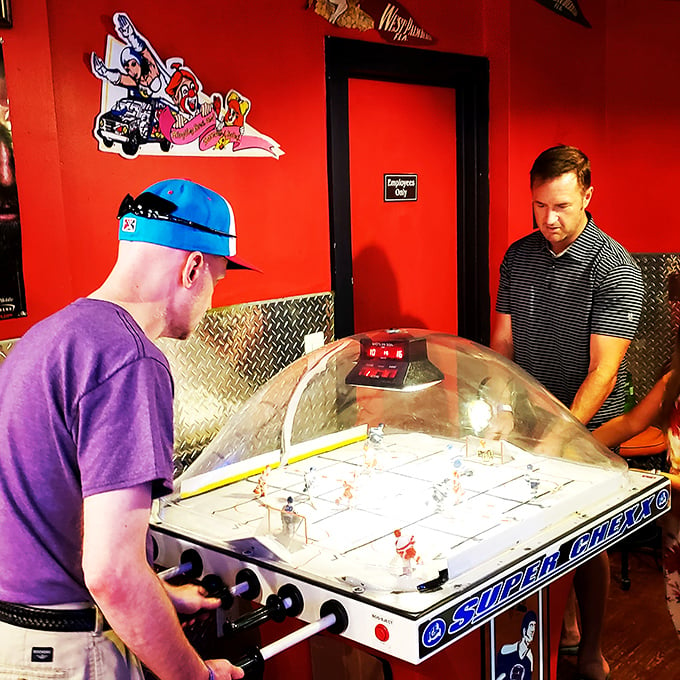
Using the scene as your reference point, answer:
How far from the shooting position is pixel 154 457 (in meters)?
1.60

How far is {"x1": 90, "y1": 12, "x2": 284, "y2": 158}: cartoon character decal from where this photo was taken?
3248mm

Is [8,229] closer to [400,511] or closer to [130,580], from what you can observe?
[400,511]

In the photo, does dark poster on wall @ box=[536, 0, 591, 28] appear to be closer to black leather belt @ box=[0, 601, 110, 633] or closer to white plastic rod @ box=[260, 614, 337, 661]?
white plastic rod @ box=[260, 614, 337, 661]

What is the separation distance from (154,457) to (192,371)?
2014 millimetres

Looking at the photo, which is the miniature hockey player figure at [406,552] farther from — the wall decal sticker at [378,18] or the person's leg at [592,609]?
the wall decal sticker at [378,18]

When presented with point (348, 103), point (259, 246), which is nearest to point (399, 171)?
point (348, 103)

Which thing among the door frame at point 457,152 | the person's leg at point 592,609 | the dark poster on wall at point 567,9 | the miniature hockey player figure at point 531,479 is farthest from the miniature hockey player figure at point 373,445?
the dark poster on wall at point 567,9

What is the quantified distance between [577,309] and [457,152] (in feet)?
5.44

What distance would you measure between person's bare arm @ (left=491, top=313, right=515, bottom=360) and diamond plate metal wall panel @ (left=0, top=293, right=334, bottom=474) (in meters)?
0.88

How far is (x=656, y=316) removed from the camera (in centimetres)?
535

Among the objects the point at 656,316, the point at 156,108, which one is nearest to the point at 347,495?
the point at 156,108

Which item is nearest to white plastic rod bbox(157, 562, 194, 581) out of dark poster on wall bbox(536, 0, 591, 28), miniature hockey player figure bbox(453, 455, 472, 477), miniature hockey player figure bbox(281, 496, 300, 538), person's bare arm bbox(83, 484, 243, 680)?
miniature hockey player figure bbox(281, 496, 300, 538)

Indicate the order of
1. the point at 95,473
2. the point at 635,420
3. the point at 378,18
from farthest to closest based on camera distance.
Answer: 1. the point at 378,18
2. the point at 635,420
3. the point at 95,473

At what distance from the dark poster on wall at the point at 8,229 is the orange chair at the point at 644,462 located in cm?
283
